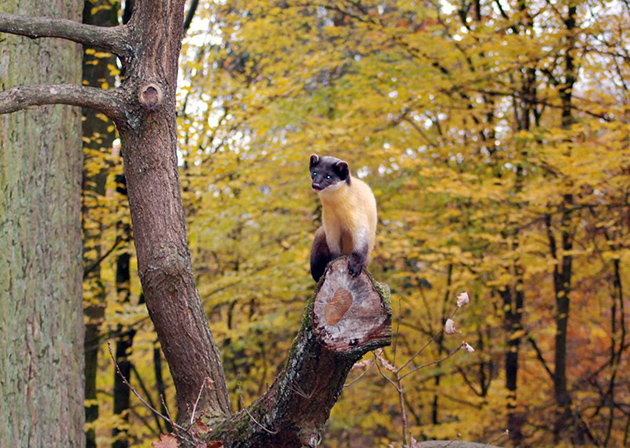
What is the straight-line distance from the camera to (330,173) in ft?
13.2

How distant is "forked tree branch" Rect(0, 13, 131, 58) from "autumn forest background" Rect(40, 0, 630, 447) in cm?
348

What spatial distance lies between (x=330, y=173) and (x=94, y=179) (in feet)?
17.1

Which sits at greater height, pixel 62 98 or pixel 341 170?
pixel 62 98

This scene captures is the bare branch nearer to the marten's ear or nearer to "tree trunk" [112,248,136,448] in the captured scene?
the marten's ear

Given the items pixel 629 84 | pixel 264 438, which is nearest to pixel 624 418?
pixel 629 84

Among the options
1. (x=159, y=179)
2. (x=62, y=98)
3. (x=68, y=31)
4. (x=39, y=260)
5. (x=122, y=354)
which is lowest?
(x=122, y=354)

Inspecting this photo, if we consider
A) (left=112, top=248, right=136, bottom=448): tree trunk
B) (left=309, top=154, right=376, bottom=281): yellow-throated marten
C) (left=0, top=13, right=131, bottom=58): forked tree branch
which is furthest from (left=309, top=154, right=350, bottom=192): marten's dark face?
(left=112, top=248, right=136, bottom=448): tree trunk

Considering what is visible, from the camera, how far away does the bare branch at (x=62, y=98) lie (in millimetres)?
3205

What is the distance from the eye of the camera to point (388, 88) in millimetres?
9609

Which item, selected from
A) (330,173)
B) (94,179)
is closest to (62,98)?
(330,173)

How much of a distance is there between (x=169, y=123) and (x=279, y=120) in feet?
21.6

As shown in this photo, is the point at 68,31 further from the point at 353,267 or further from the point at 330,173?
the point at 353,267

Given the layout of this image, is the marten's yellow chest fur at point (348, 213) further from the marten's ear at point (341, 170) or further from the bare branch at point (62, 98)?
the bare branch at point (62, 98)

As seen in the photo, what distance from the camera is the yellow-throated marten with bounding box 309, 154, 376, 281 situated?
3.99 m
